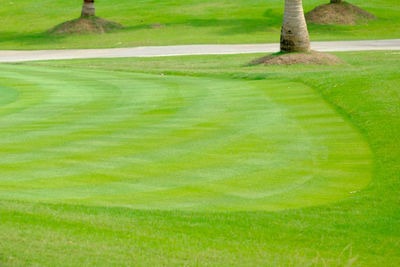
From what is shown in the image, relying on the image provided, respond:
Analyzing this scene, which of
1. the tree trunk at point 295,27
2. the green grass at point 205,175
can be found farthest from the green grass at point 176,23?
the green grass at point 205,175

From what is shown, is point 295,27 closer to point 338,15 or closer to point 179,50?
point 179,50

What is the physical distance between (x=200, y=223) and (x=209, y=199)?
0.88m

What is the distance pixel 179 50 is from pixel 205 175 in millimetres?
23603

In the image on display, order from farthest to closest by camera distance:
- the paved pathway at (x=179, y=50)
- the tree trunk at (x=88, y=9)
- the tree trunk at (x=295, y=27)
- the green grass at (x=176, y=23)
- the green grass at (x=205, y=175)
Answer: the tree trunk at (x=88, y=9)
the green grass at (x=176, y=23)
the paved pathway at (x=179, y=50)
the tree trunk at (x=295, y=27)
the green grass at (x=205, y=175)

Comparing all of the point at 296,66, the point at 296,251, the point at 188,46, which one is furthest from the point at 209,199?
the point at 188,46

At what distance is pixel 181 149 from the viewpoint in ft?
32.7

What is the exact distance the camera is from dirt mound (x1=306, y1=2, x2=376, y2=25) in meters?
39.3

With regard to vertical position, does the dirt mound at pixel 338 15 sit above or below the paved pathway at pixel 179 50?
above

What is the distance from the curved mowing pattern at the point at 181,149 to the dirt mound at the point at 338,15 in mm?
23114

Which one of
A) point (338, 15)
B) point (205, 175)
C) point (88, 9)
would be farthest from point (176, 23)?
point (205, 175)

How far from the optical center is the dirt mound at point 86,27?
A: 40.0 metres

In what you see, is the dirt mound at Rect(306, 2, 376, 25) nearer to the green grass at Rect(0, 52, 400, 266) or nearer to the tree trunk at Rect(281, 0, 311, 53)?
the tree trunk at Rect(281, 0, 311, 53)

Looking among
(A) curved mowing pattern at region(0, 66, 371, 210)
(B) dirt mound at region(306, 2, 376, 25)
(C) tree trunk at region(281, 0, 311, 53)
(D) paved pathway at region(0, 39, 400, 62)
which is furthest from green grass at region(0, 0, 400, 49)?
(A) curved mowing pattern at region(0, 66, 371, 210)

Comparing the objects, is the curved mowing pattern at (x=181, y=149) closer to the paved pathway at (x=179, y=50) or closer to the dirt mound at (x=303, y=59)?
the dirt mound at (x=303, y=59)
